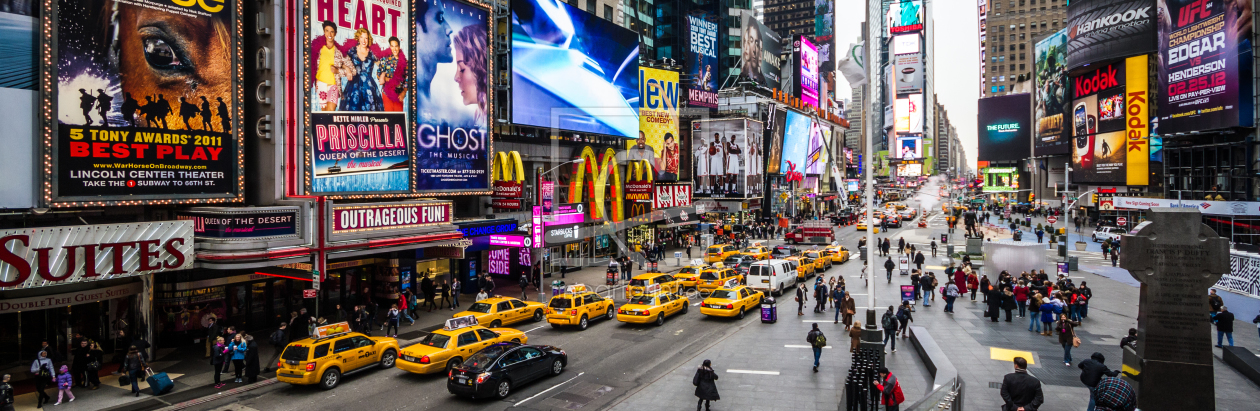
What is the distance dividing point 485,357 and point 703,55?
61.8 metres

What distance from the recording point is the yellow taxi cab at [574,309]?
78.9 feet

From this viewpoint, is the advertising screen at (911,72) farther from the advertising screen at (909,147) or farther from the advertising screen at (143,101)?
the advertising screen at (143,101)

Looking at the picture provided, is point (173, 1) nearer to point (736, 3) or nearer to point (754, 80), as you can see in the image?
Answer: point (754, 80)

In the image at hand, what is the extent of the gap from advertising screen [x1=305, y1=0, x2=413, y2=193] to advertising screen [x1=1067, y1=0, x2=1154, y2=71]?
2617 inches

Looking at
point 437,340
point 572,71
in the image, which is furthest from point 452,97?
point 437,340

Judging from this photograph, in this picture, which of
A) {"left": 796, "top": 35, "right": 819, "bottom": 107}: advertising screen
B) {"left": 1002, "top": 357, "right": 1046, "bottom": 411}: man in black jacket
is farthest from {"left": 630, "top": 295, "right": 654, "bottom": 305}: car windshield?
{"left": 796, "top": 35, "right": 819, "bottom": 107}: advertising screen

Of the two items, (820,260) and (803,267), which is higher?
(820,260)

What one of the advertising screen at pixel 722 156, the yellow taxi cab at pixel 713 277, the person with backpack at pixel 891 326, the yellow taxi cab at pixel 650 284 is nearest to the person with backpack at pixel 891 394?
the person with backpack at pixel 891 326

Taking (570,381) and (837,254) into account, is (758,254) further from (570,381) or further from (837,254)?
(570,381)

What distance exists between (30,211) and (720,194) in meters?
56.2

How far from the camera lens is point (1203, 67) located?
149 ft

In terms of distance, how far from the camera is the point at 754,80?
84.6m

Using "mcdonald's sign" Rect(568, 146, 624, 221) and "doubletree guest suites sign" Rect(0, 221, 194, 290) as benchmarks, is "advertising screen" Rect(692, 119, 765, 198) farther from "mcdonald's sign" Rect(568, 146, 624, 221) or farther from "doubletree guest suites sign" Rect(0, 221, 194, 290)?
"doubletree guest suites sign" Rect(0, 221, 194, 290)

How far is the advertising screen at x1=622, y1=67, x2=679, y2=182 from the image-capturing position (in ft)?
167
